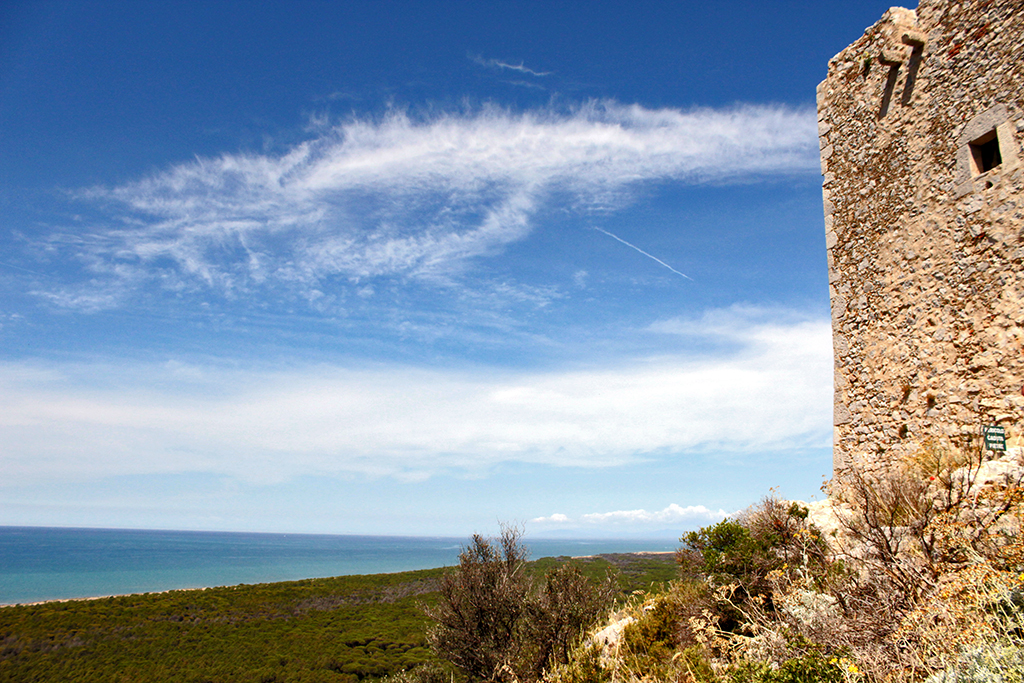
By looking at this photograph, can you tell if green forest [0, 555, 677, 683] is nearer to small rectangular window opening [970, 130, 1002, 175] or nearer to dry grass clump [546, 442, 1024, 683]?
dry grass clump [546, 442, 1024, 683]

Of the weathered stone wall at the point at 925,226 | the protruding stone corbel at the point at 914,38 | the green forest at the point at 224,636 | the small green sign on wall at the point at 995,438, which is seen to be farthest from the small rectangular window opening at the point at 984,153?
the green forest at the point at 224,636

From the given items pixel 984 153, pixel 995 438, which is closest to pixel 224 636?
pixel 995 438

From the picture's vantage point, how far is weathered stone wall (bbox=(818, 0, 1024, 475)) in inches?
256

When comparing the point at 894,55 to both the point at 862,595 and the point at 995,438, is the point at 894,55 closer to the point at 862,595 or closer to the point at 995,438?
the point at 995,438

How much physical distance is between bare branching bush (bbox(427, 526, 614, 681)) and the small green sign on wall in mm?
6419

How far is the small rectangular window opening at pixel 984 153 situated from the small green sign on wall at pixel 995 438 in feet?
11.0

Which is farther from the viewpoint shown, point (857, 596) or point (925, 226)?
point (925, 226)

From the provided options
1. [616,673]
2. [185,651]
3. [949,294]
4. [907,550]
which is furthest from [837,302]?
[185,651]

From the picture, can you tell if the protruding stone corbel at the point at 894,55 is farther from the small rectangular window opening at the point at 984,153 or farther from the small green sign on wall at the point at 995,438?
the small green sign on wall at the point at 995,438

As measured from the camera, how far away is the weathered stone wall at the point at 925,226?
256 inches

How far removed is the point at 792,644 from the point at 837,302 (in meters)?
6.17

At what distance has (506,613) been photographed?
9820mm

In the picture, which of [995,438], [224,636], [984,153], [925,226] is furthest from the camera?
[224,636]

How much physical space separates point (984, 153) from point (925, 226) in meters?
1.08
